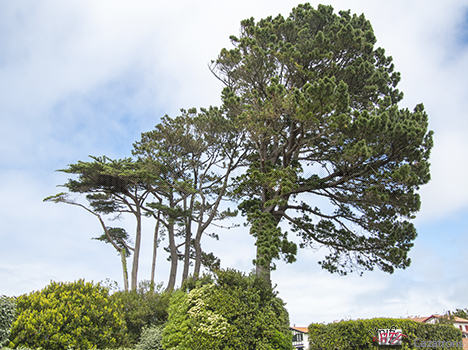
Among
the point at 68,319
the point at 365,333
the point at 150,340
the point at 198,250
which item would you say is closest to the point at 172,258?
the point at 198,250

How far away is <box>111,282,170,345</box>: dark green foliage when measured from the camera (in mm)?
10422

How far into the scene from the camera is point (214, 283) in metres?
8.47

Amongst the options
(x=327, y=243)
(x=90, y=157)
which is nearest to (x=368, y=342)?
(x=327, y=243)

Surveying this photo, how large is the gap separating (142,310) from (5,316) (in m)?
4.92

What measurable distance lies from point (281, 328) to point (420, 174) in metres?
7.29

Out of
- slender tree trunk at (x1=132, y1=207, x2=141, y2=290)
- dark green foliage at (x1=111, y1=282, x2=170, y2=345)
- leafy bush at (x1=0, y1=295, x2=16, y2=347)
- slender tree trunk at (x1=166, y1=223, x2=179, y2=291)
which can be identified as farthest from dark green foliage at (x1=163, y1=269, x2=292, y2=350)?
slender tree trunk at (x1=166, y1=223, x2=179, y2=291)

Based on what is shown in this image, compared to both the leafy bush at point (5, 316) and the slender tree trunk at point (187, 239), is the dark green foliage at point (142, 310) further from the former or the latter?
the slender tree trunk at point (187, 239)

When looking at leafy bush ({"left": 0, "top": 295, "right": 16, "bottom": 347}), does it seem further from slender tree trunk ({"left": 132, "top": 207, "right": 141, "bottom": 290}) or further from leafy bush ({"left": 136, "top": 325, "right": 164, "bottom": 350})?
slender tree trunk ({"left": 132, "top": 207, "right": 141, "bottom": 290})

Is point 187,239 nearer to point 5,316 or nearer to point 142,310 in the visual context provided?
point 142,310

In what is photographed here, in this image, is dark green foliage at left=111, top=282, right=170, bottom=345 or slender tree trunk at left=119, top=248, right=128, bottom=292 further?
slender tree trunk at left=119, top=248, right=128, bottom=292

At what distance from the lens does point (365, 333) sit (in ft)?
32.8

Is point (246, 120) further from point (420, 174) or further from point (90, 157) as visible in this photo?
point (90, 157)

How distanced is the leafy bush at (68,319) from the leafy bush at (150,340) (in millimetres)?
1831

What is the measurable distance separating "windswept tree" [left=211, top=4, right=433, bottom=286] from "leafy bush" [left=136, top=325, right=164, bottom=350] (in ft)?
11.9
